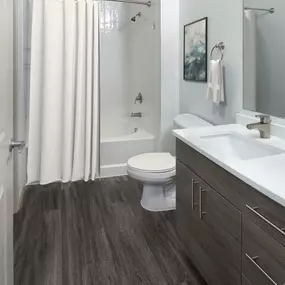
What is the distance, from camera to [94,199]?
2.82 m

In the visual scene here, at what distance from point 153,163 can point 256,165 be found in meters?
1.34

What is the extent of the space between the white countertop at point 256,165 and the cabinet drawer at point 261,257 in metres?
0.16

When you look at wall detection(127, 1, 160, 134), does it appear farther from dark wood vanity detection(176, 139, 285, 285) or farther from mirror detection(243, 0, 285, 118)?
dark wood vanity detection(176, 139, 285, 285)

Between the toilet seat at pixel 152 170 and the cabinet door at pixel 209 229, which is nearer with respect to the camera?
the cabinet door at pixel 209 229

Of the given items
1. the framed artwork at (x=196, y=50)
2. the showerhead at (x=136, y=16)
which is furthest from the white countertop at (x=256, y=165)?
the showerhead at (x=136, y=16)

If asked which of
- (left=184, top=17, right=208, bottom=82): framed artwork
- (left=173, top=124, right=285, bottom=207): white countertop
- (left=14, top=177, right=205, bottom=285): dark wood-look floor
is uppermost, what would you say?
(left=184, top=17, right=208, bottom=82): framed artwork

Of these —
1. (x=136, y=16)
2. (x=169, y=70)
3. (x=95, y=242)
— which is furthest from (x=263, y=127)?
(x=136, y=16)

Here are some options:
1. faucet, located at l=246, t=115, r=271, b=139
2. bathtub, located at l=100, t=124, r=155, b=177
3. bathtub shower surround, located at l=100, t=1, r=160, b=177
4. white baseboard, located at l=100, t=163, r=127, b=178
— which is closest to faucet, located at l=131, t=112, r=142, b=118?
bathtub shower surround, located at l=100, t=1, r=160, b=177

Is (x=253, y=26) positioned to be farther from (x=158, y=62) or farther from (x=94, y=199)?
(x=94, y=199)

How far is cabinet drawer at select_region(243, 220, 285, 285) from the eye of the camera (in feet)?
3.06

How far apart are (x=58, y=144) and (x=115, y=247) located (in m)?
1.20

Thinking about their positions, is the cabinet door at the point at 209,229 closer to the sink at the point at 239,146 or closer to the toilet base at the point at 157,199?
the sink at the point at 239,146

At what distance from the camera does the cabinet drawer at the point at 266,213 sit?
92 centimetres

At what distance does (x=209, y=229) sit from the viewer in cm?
145
